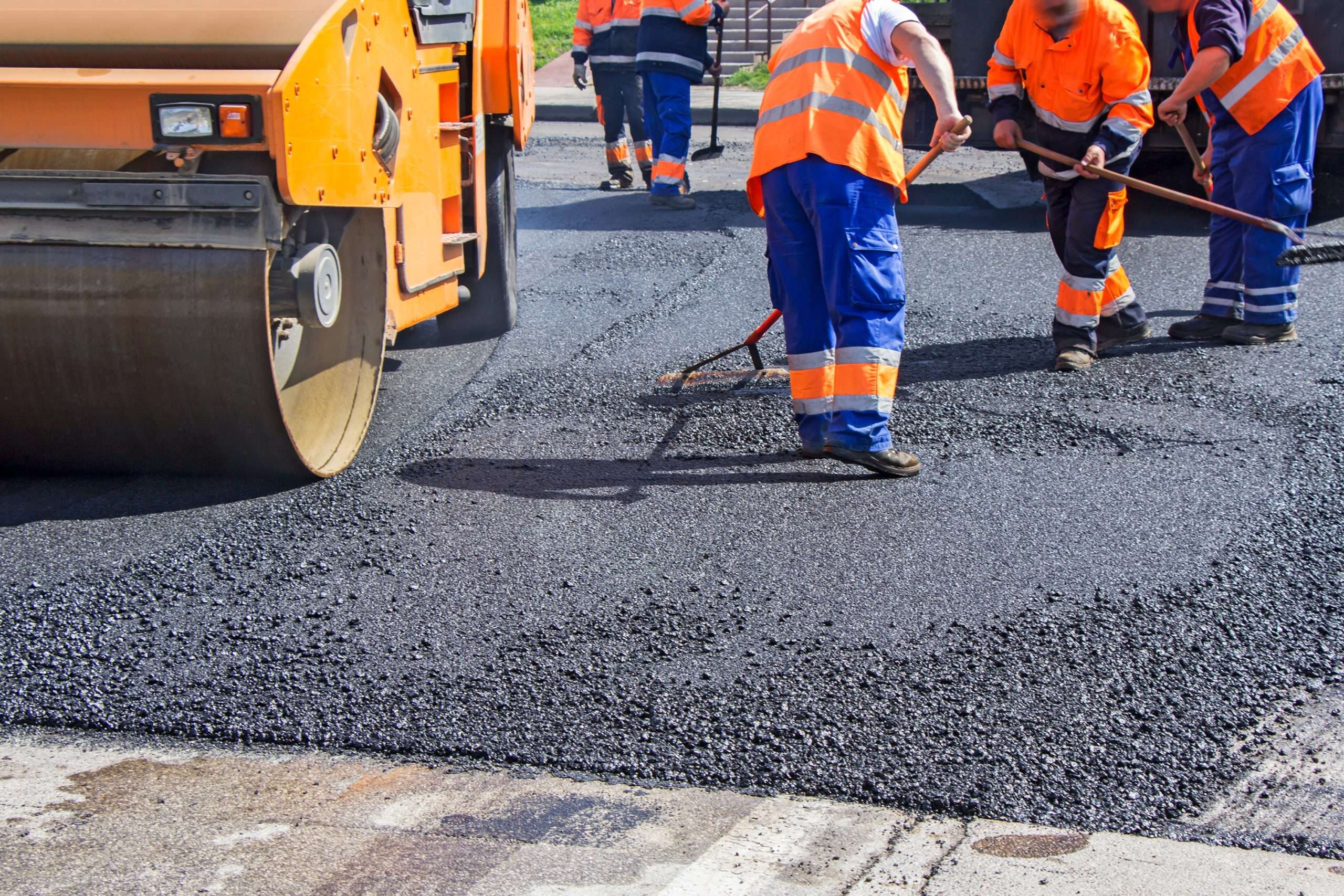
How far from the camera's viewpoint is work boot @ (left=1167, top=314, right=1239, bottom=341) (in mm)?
5684

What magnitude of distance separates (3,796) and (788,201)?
2785mm

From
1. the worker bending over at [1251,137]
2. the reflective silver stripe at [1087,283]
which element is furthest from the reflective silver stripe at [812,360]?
the worker bending over at [1251,137]

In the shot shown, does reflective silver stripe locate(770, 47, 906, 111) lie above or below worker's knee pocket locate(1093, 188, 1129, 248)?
above

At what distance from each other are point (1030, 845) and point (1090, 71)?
12.1ft

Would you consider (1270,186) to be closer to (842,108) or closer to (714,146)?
(842,108)

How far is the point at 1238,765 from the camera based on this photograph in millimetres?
2525

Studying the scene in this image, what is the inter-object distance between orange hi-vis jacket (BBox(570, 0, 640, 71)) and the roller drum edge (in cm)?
636

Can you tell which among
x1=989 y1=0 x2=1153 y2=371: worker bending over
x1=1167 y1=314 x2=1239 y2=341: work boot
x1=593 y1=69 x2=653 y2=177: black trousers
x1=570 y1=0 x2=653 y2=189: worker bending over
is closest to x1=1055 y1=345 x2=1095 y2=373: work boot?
x1=989 y1=0 x2=1153 y2=371: worker bending over

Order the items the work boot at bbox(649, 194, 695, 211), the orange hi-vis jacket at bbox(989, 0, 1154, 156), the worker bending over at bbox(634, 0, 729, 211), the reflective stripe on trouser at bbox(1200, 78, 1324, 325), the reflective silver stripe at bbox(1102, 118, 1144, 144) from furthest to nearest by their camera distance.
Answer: the worker bending over at bbox(634, 0, 729, 211), the work boot at bbox(649, 194, 695, 211), the reflective stripe on trouser at bbox(1200, 78, 1324, 325), the reflective silver stripe at bbox(1102, 118, 1144, 144), the orange hi-vis jacket at bbox(989, 0, 1154, 156)

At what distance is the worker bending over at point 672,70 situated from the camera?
901 centimetres

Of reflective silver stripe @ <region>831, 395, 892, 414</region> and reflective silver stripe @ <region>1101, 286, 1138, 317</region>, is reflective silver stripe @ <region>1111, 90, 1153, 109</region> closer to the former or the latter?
reflective silver stripe @ <region>1101, 286, 1138, 317</region>

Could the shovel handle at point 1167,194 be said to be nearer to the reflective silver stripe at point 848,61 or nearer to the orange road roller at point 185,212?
the reflective silver stripe at point 848,61

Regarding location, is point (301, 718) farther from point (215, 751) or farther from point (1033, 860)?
point (1033, 860)

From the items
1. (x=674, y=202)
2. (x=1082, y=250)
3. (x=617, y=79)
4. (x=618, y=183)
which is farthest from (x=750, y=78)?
(x=1082, y=250)
